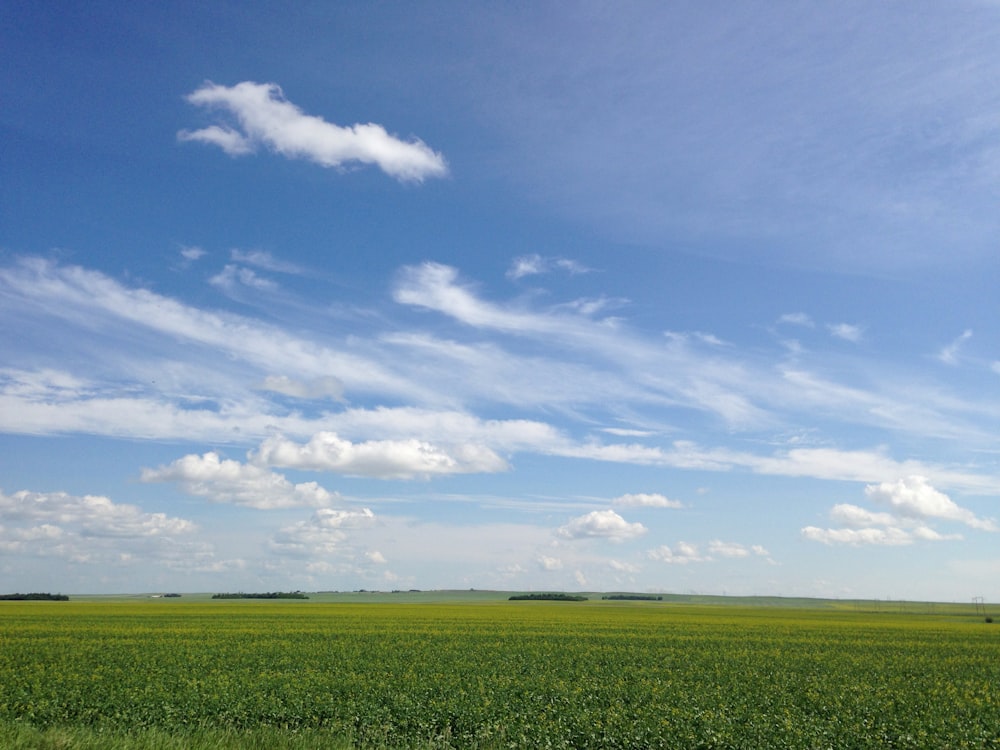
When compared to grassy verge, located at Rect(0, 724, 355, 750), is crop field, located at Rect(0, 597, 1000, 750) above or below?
below

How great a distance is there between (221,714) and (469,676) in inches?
390

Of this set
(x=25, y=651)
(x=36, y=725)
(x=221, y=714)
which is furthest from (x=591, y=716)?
(x=25, y=651)

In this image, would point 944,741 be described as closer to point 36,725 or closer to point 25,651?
point 36,725

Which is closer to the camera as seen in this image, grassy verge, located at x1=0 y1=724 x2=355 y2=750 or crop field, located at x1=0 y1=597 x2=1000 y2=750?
grassy verge, located at x1=0 y1=724 x2=355 y2=750

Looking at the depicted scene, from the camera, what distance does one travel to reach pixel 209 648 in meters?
38.1

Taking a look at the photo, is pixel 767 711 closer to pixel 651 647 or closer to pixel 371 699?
pixel 371 699

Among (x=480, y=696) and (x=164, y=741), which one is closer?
(x=164, y=741)

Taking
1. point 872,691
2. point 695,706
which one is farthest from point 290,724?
point 872,691

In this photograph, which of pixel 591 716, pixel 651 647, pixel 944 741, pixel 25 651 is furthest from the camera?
pixel 651 647

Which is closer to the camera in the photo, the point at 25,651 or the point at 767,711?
the point at 767,711

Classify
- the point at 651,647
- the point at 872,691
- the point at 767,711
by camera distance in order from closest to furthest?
the point at 767,711 < the point at 872,691 < the point at 651,647

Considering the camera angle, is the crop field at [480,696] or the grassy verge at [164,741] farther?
the crop field at [480,696]

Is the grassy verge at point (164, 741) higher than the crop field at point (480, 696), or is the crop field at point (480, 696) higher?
the grassy verge at point (164, 741)

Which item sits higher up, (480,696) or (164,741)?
(164,741)
